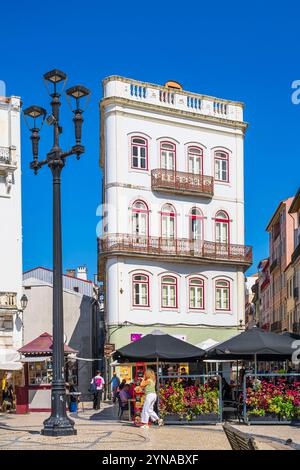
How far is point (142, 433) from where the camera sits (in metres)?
18.5

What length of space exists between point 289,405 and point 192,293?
2412cm

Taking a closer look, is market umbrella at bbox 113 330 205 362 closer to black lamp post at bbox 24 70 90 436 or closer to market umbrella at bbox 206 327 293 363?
market umbrella at bbox 206 327 293 363

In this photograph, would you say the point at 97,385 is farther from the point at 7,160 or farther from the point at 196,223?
the point at 196,223

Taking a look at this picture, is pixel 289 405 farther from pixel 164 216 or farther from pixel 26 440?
pixel 164 216

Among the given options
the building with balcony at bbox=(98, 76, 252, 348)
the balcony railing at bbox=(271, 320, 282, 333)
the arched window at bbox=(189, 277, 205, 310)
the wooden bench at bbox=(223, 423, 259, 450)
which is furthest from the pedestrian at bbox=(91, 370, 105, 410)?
the balcony railing at bbox=(271, 320, 282, 333)

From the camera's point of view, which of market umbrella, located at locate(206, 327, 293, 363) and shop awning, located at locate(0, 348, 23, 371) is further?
shop awning, located at locate(0, 348, 23, 371)

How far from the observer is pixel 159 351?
2228 cm

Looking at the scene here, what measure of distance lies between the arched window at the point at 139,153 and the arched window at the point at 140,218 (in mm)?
1837

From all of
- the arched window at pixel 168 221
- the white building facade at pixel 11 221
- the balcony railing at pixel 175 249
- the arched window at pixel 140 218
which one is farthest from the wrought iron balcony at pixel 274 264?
the white building facade at pixel 11 221

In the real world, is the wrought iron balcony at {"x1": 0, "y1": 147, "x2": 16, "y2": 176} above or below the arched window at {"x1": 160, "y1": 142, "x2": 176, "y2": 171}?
below

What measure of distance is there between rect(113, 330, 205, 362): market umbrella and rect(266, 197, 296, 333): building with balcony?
37.3m

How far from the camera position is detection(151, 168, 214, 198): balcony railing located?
43031 millimetres

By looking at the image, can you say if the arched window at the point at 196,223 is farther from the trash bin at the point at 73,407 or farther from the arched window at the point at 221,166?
the trash bin at the point at 73,407

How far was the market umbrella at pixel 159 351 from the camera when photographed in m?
22.3
